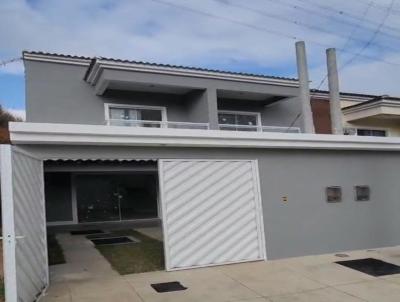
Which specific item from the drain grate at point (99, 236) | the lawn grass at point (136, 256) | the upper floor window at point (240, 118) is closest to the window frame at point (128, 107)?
the upper floor window at point (240, 118)

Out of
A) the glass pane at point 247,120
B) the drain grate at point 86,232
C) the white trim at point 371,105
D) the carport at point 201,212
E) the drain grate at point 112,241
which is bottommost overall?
the drain grate at point 112,241

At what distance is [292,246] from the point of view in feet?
33.7

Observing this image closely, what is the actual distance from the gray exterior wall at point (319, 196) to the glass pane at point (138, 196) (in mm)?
9916

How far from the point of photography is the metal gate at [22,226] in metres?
5.80

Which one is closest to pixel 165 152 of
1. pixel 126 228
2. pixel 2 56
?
pixel 126 228

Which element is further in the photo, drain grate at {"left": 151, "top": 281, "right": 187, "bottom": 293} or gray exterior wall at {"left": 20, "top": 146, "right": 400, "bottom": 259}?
gray exterior wall at {"left": 20, "top": 146, "right": 400, "bottom": 259}

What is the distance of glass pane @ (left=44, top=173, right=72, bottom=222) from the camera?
17.2 meters

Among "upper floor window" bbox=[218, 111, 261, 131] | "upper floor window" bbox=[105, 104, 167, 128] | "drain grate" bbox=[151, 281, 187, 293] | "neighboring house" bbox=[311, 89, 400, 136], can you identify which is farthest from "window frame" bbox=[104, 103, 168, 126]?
"drain grate" bbox=[151, 281, 187, 293]

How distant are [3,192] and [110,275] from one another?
3480 mm

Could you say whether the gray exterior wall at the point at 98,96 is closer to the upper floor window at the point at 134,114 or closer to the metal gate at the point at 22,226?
the upper floor window at the point at 134,114


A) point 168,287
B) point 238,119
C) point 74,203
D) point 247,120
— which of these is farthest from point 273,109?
point 168,287

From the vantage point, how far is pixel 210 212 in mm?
9547

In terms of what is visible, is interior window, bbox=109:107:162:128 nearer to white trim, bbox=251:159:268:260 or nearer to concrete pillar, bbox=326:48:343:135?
white trim, bbox=251:159:268:260

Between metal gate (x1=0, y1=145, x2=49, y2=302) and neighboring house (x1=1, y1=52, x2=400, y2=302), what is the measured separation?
2cm
